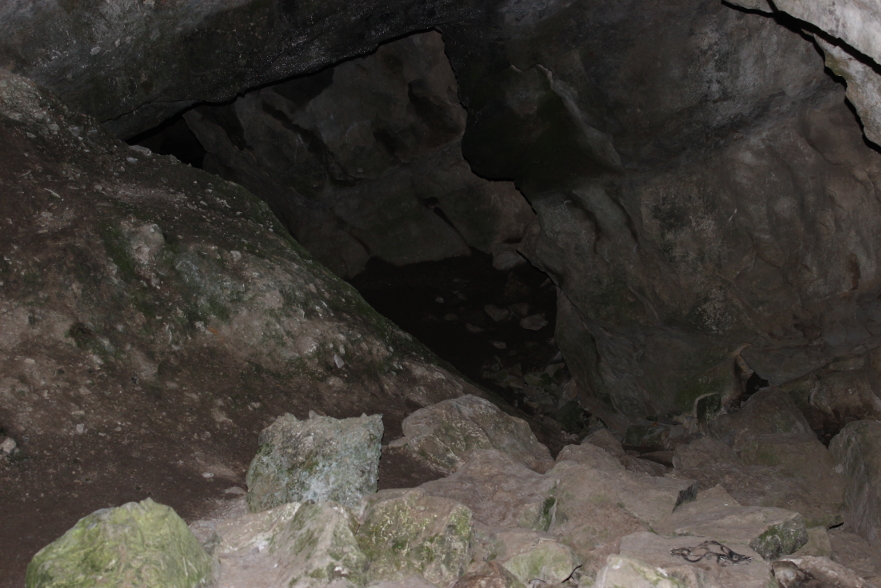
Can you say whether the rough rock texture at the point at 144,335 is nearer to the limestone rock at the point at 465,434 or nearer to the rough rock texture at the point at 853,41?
the limestone rock at the point at 465,434

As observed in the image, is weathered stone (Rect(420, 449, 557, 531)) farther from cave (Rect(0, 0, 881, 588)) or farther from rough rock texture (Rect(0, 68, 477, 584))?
rough rock texture (Rect(0, 68, 477, 584))

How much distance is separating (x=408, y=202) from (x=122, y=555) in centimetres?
689

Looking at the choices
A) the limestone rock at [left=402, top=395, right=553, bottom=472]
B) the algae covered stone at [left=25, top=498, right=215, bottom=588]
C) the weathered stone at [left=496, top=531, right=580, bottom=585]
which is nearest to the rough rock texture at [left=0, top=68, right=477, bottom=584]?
the limestone rock at [left=402, top=395, right=553, bottom=472]

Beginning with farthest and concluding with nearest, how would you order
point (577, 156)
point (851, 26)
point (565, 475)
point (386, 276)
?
point (386, 276) < point (577, 156) < point (565, 475) < point (851, 26)

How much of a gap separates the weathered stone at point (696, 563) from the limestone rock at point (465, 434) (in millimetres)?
1099

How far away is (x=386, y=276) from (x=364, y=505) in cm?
596

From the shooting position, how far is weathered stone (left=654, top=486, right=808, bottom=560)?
2798 mm

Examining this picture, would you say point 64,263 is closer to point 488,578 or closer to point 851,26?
point 488,578

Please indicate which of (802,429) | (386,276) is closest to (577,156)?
(802,429)

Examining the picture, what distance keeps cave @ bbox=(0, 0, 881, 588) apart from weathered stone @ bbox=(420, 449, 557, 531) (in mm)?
18

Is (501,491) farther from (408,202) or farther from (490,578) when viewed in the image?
(408,202)

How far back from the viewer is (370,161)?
8.22m

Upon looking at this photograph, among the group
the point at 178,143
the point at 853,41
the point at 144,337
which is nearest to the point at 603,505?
the point at 853,41

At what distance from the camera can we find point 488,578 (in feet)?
7.75
